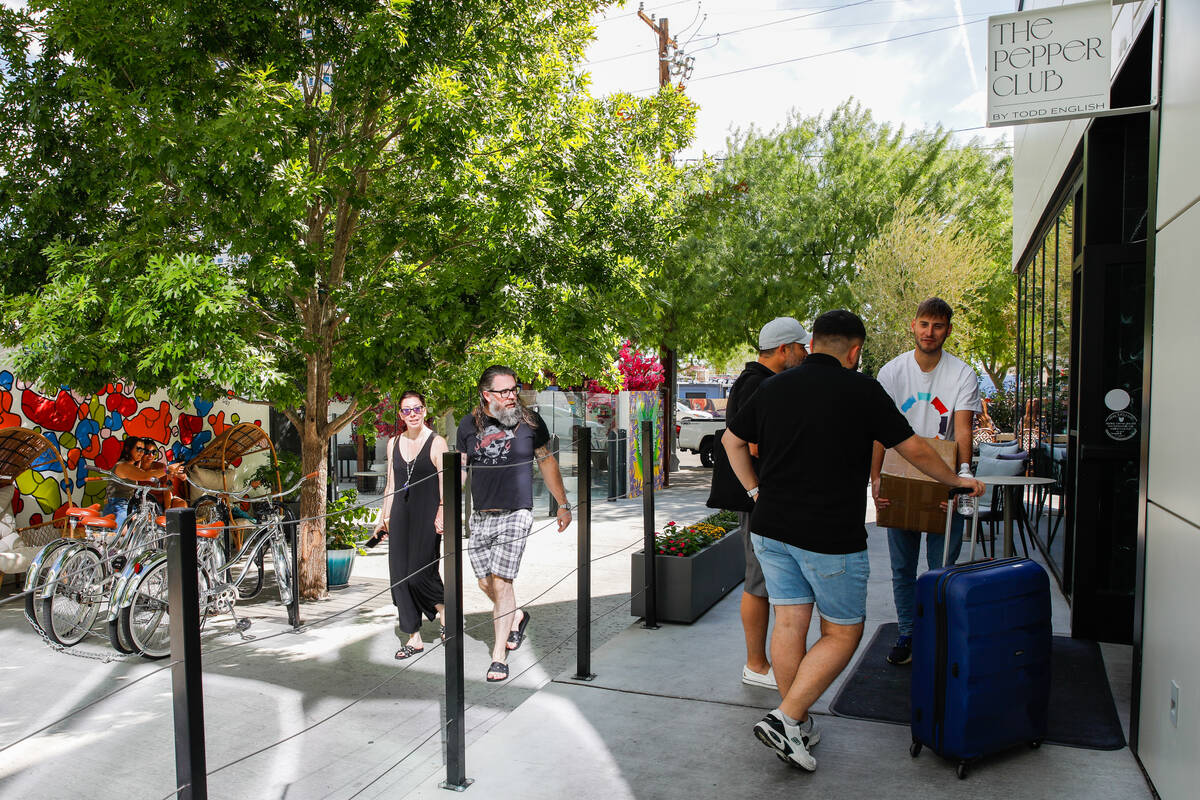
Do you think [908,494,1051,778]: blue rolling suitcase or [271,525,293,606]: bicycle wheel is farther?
Answer: [271,525,293,606]: bicycle wheel

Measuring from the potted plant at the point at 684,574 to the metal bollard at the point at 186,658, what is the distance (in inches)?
155

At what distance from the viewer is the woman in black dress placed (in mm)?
5953

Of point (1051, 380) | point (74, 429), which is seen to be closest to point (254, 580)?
point (74, 429)

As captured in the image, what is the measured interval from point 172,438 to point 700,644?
23.8ft

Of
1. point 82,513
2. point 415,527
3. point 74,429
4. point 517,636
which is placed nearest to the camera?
point 415,527

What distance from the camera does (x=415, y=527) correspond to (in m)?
5.95

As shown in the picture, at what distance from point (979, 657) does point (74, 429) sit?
880 cm

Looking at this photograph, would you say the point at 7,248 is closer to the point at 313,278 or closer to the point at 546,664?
the point at 313,278

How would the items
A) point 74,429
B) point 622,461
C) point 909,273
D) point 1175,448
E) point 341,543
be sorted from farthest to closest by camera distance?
point 909,273 → point 622,461 → point 74,429 → point 341,543 → point 1175,448

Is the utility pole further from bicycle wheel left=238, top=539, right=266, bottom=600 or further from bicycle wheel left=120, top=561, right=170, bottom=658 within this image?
bicycle wheel left=120, top=561, right=170, bottom=658

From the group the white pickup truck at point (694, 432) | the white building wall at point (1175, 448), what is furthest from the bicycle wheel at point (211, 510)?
the white pickup truck at point (694, 432)

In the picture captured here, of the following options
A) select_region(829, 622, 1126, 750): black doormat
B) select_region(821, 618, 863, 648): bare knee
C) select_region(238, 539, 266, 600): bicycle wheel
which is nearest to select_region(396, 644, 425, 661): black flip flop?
select_region(238, 539, 266, 600): bicycle wheel

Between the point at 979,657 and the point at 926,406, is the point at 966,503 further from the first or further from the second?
the point at 979,657

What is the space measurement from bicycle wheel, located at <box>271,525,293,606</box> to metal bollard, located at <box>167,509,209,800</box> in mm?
4749
